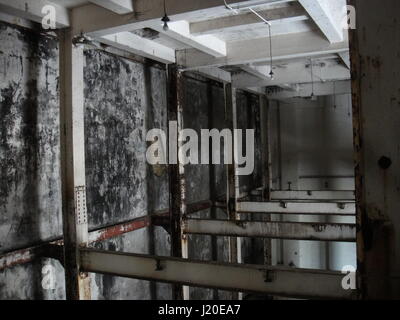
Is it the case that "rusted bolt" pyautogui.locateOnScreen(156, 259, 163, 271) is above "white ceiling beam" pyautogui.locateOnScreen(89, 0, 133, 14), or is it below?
below

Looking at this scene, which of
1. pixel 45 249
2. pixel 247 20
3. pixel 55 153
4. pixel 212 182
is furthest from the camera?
pixel 212 182

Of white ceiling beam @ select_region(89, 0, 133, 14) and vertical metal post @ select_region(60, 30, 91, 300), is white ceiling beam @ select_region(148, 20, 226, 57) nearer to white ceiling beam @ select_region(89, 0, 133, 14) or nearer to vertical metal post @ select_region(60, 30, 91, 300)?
white ceiling beam @ select_region(89, 0, 133, 14)

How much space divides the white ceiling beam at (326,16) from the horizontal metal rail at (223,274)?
6.47ft

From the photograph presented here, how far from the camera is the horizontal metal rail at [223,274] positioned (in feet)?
7.69

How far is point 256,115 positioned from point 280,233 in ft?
15.3

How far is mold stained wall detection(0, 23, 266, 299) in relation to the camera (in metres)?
2.92

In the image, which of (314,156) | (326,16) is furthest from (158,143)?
(314,156)

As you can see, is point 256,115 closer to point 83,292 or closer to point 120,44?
point 120,44

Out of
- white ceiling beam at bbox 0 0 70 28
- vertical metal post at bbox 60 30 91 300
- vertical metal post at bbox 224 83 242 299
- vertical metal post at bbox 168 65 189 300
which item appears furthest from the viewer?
vertical metal post at bbox 224 83 242 299

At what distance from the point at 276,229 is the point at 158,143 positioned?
1.83m

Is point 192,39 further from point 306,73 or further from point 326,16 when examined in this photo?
point 306,73

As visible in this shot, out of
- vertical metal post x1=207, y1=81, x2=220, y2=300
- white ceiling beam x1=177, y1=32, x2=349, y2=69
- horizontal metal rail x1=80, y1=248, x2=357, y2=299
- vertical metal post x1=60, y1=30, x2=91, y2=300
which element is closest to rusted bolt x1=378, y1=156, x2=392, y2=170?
horizontal metal rail x1=80, y1=248, x2=357, y2=299

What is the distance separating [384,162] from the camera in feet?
5.48

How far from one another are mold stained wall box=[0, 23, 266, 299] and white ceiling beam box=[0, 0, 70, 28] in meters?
0.29
